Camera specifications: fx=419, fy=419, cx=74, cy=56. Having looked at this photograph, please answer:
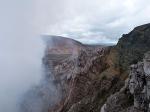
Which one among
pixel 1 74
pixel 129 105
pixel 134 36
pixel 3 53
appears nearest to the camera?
pixel 129 105

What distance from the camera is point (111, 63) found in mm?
67312

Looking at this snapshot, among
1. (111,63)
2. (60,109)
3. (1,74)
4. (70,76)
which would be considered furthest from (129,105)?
(1,74)

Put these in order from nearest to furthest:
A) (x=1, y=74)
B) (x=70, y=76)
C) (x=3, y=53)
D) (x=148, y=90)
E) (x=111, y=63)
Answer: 1. (x=148, y=90)
2. (x=111, y=63)
3. (x=70, y=76)
4. (x=1, y=74)
5. (x=3, y=53)

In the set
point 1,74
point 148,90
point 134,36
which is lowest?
point 1,74

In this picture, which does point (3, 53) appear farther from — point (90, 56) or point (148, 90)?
point (148, 90)

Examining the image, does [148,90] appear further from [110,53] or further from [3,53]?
[3,53]

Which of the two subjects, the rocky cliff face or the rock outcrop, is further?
the rocky cliff face

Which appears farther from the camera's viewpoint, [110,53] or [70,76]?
[70,76]

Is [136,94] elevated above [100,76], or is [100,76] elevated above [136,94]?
[136,94]

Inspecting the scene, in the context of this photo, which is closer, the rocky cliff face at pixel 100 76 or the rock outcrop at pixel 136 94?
the rock outcrop at pixel 136 94

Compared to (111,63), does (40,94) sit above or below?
below

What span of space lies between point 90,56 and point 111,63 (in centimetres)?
899

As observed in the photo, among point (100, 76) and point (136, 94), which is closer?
point (136, 94)

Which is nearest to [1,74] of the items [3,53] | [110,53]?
[3,53]
